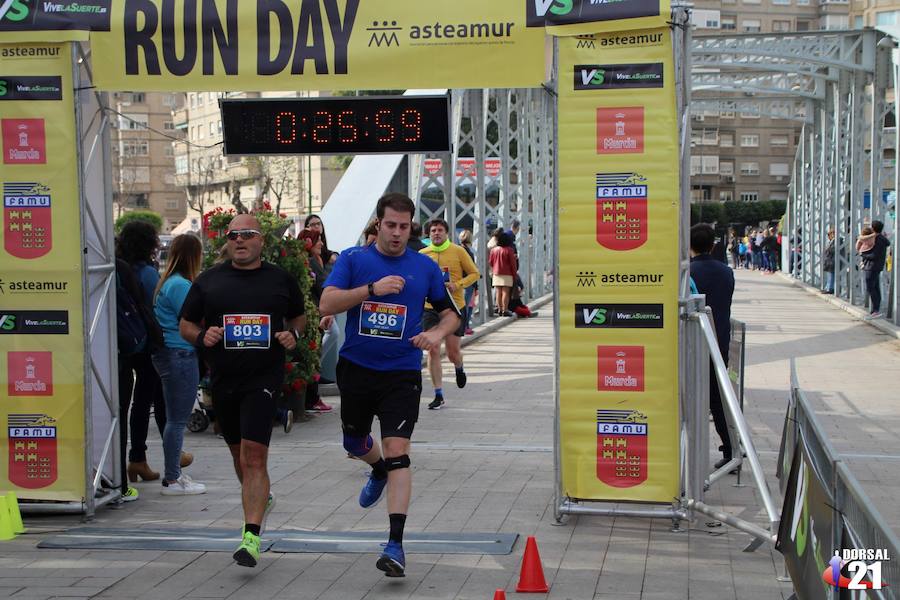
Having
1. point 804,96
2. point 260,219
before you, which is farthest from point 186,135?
point 260,219

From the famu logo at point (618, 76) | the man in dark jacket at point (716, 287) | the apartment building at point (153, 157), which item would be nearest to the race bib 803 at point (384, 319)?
the famu logo at point (618, 76)

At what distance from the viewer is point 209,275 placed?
695cm

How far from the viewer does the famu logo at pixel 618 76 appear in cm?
737

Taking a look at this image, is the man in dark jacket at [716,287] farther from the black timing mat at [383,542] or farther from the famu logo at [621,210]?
the black timing mat at [383,542]

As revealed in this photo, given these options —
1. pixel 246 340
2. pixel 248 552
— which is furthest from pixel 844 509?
pixel 246 340

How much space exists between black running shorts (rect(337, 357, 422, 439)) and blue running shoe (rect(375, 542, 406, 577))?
2.00ft

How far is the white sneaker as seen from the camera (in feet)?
28.6

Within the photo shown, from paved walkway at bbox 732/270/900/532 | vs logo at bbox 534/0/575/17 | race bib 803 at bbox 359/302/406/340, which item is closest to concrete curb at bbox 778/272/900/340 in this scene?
paved walkway at bbox 732/270/900/532

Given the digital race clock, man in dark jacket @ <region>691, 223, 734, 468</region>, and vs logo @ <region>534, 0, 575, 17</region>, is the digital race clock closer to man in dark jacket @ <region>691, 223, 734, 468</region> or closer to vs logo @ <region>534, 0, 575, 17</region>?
man in dark jacket @ <region>691, 223, 734, 468</region>

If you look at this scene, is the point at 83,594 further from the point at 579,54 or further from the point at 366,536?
the point at 579,54

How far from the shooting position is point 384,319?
260 inches

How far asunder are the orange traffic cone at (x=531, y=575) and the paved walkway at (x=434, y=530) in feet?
0.23

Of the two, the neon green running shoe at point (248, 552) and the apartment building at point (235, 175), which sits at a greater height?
the apartment building at point (235, 175)

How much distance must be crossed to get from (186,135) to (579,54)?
10630 centimetres
